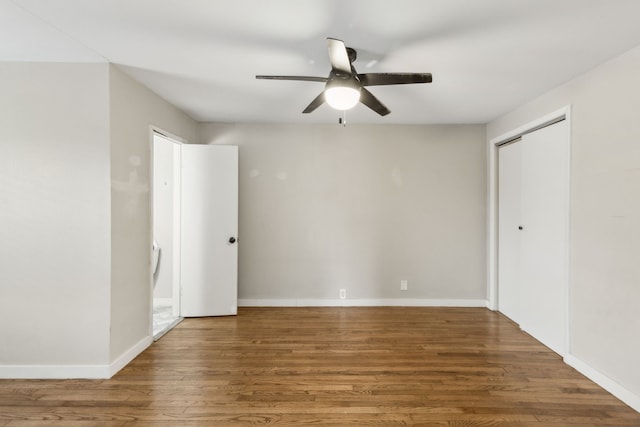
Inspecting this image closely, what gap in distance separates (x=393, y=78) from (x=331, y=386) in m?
2.18

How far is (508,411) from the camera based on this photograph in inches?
78.2

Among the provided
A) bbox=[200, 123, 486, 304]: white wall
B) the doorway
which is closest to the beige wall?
the doorway

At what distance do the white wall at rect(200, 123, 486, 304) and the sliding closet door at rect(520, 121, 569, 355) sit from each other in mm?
814

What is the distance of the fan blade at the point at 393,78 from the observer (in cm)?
185

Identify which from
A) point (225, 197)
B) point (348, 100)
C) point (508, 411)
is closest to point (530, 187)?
point (508, 411)

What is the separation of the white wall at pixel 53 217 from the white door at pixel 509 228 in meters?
4.08

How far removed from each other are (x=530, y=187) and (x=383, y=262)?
6.11ft

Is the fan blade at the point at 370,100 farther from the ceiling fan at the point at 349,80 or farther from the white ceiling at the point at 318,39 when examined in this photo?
the white ceiling at the point at 318,39

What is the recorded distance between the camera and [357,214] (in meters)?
4.08

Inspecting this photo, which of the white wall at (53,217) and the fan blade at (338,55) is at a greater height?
the fan blade at (338,55)

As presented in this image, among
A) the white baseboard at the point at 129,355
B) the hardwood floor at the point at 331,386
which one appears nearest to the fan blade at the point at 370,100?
the hardwood floor at the point at 331,386

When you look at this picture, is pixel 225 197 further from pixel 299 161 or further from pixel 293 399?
pixel 293 399

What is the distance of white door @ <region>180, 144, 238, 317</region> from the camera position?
3.64 metres

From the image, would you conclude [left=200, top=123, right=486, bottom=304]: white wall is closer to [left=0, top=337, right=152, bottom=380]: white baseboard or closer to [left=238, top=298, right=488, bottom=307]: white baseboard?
[left=238, top=298, right=488, bottom=307]: white baseboard
